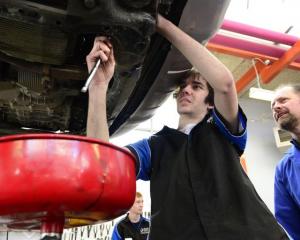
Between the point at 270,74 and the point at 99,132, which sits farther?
the point at 270,74

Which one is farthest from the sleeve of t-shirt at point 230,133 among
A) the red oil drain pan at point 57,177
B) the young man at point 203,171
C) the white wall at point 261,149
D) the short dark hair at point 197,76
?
the white wall at point 261,149

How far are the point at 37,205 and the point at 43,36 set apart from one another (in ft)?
1.60

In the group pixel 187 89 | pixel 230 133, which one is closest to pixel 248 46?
pixel 187 89

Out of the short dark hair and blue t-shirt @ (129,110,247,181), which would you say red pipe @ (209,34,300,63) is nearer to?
the short dark hair

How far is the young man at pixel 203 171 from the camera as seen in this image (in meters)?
0.79

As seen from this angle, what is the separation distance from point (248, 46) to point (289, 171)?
1.67m

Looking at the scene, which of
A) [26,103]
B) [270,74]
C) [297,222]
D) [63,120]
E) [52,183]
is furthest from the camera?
[270,74]

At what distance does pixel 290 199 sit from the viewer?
4.72 feet

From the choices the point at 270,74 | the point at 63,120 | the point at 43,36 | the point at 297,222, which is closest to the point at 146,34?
the point at 43,36

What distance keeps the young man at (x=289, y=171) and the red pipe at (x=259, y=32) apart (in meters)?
1.12

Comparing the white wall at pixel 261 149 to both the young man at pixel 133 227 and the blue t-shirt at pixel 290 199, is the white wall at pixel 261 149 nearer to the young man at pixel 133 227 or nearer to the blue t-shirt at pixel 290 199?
the young man at pixel 133 227

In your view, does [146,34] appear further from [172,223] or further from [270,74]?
[270,74]

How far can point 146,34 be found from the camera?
80 cm

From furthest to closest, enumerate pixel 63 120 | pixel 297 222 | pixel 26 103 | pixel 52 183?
pixel 297 222
pixel 63 120
pixel 26 103
pixel 52 183
